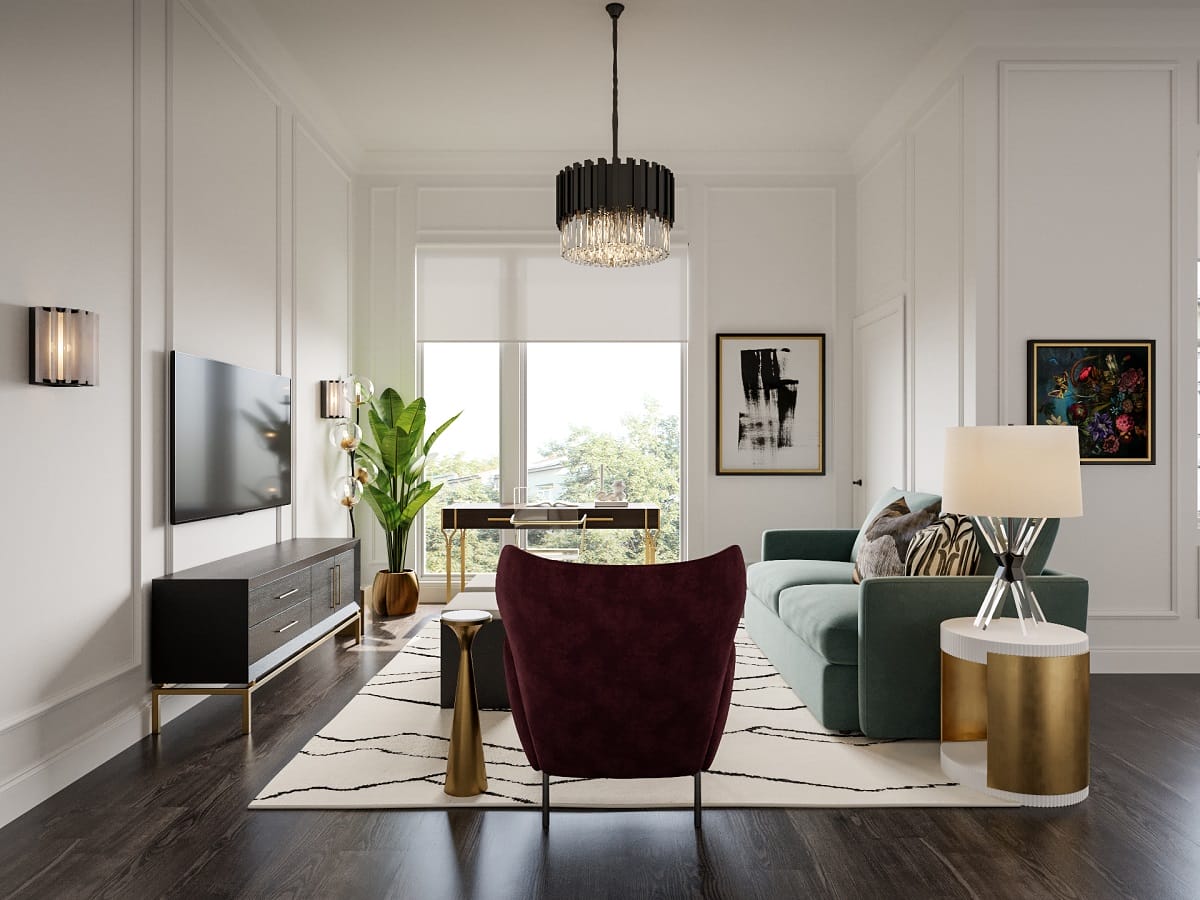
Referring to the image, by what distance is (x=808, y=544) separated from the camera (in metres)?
4.74

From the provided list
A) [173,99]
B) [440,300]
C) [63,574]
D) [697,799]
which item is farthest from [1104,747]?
[440,300]

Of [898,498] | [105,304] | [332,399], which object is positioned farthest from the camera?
[332,399]

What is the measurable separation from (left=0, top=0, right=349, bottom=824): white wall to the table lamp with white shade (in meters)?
2.83

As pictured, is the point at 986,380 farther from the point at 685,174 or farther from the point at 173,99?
Result: the point at 173,99

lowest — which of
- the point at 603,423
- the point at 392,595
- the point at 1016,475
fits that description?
the point at 392,595

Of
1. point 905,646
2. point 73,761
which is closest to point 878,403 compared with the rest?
point 905,646

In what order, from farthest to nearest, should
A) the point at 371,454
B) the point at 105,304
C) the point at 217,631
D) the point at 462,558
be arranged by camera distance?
the point at 371,454 → the point at 462,558 → the point at 217,631 → the point at 105,304

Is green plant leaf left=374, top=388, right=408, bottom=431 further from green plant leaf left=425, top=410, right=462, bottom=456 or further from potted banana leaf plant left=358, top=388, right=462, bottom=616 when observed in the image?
green plant leaf left=425, top=410, right=462, bottom=456

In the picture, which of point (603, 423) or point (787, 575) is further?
point (603, 423)

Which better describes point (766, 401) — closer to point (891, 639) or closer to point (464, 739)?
point (891, 639)

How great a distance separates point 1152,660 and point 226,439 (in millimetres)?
4382

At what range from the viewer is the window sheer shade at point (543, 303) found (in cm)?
593

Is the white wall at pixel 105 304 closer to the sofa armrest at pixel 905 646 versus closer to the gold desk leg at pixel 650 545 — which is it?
the gold desk leg at pixel 650 545

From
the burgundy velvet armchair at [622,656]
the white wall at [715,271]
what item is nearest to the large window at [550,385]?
the white wall at [715,271]
